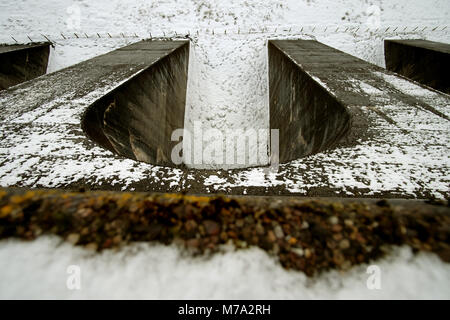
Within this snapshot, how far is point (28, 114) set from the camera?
2.78 metres

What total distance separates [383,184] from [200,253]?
1797 millimetres

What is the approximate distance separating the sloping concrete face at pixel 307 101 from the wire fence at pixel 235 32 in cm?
223

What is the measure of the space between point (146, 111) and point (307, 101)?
332cm

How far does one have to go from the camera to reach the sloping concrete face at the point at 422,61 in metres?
5.03

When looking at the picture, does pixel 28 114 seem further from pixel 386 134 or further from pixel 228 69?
pixel 228 69

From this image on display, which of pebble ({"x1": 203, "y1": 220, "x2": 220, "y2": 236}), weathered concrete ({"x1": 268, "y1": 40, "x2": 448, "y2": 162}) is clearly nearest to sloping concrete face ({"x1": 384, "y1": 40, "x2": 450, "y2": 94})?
weathered concrete ({"x1": 268, "y1": 40, "x2": 448, "y2": 162})

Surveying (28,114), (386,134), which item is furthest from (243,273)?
(28,114)

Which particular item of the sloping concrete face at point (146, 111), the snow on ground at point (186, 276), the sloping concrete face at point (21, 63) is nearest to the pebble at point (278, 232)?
the snow on ground at point (186, 276)

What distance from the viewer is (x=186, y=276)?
34.0 inches

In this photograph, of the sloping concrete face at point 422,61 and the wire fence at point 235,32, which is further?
the wire fence at point 235,32

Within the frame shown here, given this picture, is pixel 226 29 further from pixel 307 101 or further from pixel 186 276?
pixel 186 276

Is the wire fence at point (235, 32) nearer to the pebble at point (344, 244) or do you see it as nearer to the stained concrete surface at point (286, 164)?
the stained concrete surface at point (286, 164)
